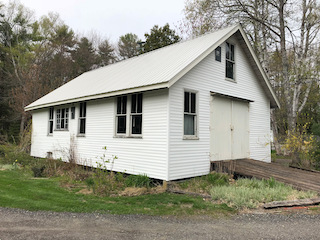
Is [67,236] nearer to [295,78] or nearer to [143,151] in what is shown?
[143,151]

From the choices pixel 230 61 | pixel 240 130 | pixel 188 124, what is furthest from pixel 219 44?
pixel 240 130

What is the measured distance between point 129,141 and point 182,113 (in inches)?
86.6

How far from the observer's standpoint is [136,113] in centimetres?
924

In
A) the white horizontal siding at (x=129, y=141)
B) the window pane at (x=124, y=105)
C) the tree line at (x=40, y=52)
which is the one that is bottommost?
the white horizontal siding at (x=129, y=141)

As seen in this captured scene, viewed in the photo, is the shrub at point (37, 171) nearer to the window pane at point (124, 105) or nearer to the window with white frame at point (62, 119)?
the window with white frame at point (62, 119)

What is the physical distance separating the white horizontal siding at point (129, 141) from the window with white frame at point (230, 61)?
383 centimetres

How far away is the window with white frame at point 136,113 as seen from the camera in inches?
361

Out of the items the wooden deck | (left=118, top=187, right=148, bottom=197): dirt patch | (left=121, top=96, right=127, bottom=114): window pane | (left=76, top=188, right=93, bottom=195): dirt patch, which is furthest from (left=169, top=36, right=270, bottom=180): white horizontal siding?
(left=76, top=188, right=93, bottom=195): dirt patch

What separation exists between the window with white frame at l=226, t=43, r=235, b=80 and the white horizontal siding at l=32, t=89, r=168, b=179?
151 inches

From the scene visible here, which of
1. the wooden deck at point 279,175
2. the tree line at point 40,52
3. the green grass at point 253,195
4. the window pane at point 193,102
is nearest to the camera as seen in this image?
the green grass at point 253,195

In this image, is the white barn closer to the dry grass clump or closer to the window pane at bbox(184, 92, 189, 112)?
the window pane at bbox(184, 92, 189, 112)

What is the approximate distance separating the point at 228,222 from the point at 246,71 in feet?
26.4

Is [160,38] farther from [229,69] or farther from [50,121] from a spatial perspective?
[229,69]

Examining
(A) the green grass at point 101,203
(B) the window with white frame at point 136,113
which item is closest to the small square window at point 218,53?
(B) the window with white frame at point 136,113
